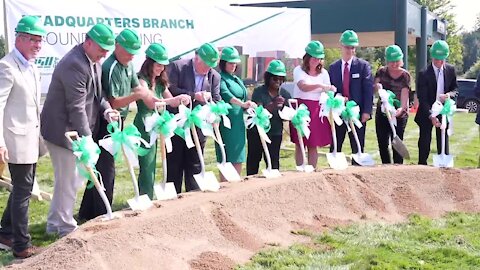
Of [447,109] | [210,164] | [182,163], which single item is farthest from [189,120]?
[210,164]

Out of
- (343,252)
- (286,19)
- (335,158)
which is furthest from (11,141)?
(286,19)

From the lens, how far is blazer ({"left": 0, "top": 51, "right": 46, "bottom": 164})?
4266mm

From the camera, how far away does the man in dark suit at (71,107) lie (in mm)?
4570

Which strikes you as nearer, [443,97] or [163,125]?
[163,125]

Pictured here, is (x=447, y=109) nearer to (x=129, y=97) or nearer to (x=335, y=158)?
(x=335, y=158)

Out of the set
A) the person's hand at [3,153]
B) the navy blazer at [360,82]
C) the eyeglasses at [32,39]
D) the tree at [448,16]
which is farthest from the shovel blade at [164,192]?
the tree at [448,16]

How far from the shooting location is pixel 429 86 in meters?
7.43

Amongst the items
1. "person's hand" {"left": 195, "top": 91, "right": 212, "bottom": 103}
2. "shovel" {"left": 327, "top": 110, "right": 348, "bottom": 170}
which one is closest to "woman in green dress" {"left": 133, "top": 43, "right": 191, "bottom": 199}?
"person's hand" {"left": 195, "top": 91, "right": 212, "bottom": 103}

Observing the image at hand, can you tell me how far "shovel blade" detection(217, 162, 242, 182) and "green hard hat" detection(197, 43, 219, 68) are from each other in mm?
954

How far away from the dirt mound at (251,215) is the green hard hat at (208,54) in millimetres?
1116

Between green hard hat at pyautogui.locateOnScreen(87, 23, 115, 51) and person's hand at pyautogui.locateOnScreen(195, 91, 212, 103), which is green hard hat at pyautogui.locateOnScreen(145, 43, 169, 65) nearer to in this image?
person's hand at pyautogui.locateOnScreen(195, 91, 212, 103)

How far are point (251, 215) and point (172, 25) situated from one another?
4.62 meters

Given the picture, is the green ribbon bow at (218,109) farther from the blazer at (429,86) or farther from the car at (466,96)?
the car at (466,96)

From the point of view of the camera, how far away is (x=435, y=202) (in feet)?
20.9
